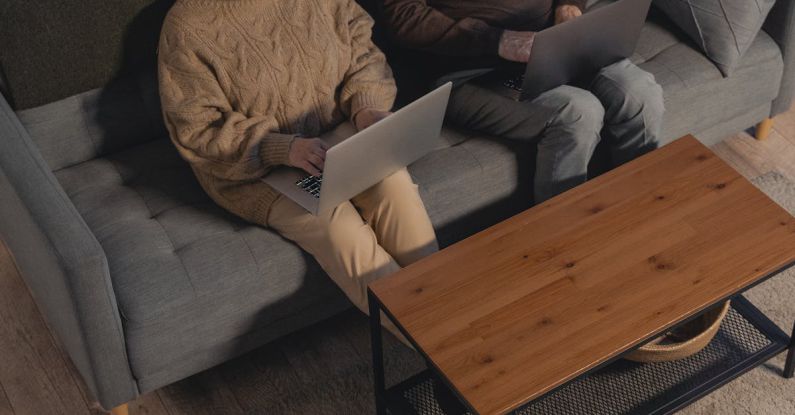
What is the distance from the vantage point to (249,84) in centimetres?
221

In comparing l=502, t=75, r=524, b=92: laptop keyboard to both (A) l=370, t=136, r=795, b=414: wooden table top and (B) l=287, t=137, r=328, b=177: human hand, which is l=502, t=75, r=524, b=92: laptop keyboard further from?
(B) l=287, t=137, r=328, b=177: human hand

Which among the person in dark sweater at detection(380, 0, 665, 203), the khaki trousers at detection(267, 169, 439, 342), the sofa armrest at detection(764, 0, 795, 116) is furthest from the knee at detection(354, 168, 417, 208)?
the sofa armrest at detection(764, 0, 795, 116)

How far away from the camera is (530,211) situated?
2141 mm

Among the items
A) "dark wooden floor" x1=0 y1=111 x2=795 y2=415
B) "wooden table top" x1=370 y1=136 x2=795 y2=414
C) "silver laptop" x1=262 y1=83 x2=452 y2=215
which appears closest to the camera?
"wooden table top" x1=370 y1=136 x2=795 y2=414

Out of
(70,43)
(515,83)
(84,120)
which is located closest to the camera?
(70,43)

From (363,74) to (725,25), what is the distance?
981mm

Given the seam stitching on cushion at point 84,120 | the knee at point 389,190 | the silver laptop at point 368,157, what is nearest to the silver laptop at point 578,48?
the silver laptop at point 368,157

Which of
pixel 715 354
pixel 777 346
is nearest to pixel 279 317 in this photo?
pixel 715 354

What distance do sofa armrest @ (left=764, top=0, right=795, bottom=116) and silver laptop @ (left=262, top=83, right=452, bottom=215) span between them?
109cm

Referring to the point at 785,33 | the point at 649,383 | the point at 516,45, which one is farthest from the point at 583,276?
the point at 785,33

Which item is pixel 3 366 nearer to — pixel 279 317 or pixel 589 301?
pixel 279 317

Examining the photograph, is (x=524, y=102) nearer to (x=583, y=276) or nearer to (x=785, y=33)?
(x=583, y=276)

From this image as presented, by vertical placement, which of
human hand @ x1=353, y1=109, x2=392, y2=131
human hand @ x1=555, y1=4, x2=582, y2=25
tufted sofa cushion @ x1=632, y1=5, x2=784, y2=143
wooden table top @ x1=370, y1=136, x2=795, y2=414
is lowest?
tufted sofa cushion @ x1=632, y1=5, x2=784, y2=143

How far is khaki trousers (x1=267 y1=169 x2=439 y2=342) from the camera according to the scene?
213cm
